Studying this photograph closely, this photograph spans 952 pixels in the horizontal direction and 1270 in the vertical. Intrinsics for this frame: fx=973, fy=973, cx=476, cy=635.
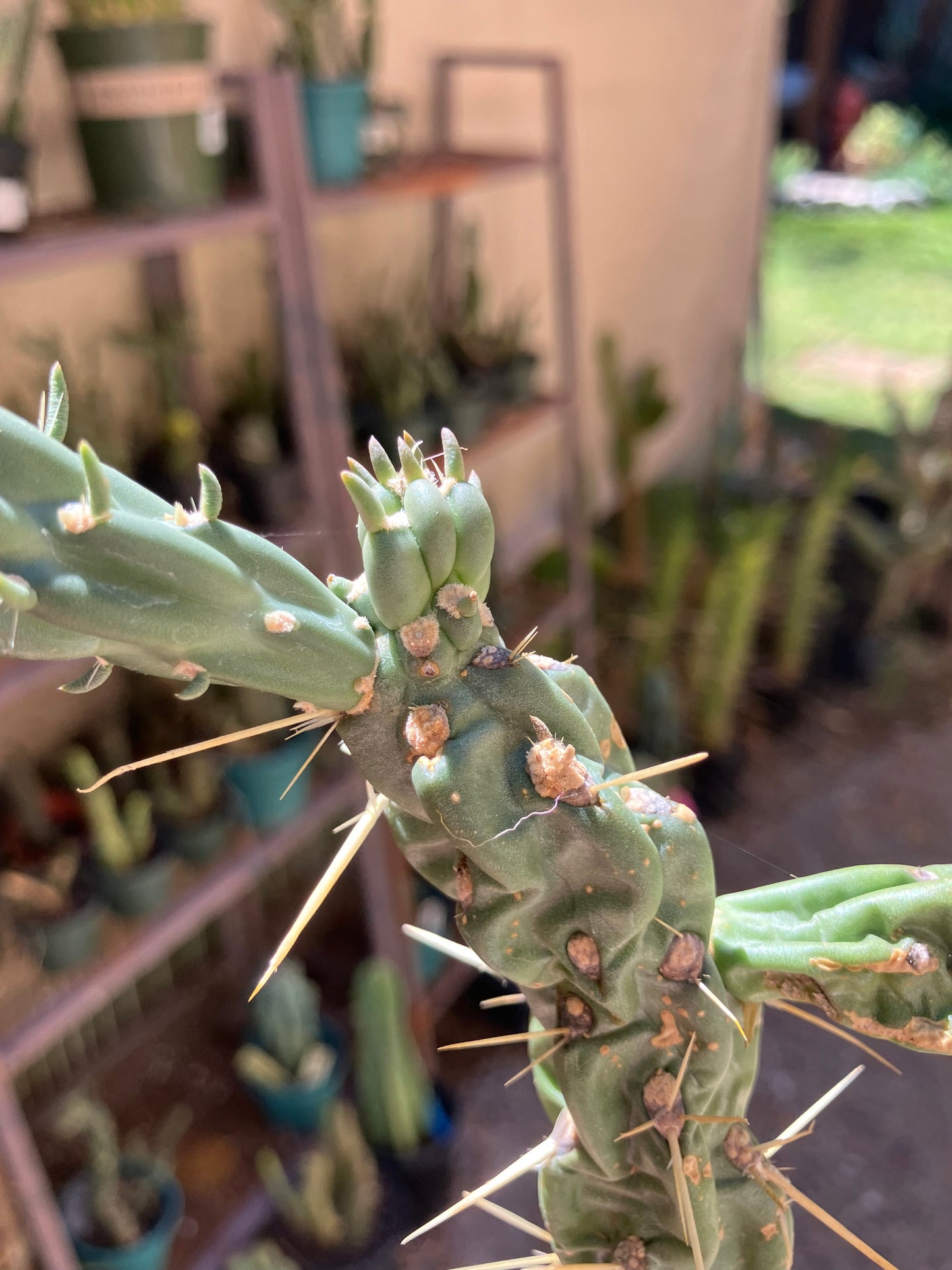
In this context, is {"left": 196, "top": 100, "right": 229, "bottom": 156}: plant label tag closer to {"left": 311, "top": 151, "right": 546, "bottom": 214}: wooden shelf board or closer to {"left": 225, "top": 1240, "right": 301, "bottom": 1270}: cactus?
{"left": 311, "top": 151, "right": 546, "bottom": 214}: wooden shelf board

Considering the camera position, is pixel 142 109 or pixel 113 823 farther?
pixel 113 823

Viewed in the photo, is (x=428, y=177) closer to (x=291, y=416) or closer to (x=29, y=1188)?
(x=291, y=416)

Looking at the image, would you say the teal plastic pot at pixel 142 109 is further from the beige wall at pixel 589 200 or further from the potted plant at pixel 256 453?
the potted plant at pixel 256 453

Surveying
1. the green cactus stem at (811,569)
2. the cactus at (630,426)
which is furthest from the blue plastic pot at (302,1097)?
the green cactus stem at (811,569)

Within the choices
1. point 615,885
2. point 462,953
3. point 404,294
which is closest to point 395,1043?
point 462,953

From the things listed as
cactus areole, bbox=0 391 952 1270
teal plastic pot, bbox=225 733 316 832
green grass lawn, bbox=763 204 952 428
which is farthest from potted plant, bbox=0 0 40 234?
green grass lawn, bbox=763 204 952 428

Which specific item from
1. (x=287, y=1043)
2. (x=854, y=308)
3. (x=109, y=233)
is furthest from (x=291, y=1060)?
(x=854, y=308)
